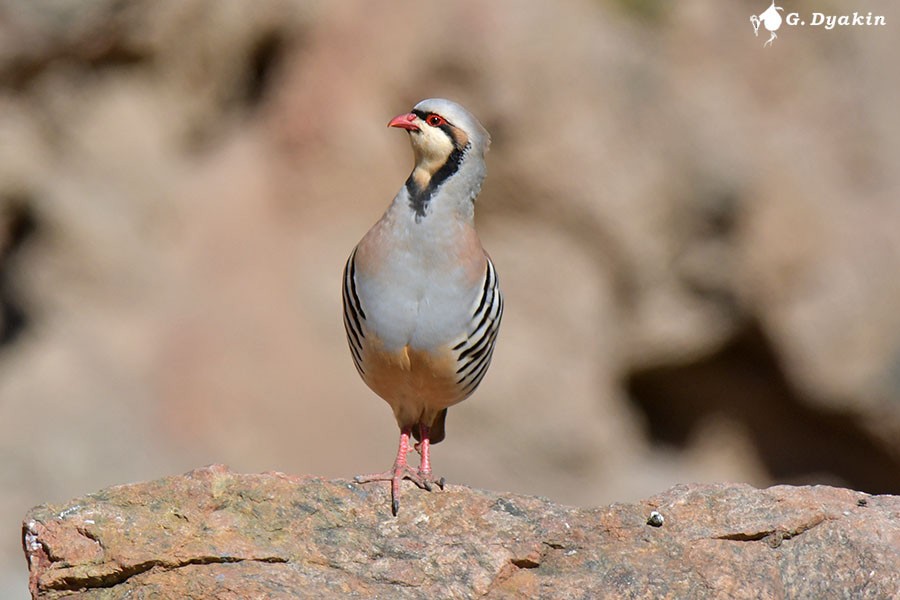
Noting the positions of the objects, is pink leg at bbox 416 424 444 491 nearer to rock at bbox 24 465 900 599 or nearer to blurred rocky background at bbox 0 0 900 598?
rock at bbox 24 465 900 599

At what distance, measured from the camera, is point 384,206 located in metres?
11.8

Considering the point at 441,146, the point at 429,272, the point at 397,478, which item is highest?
the point at 441,146

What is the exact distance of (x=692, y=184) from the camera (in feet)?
39.8

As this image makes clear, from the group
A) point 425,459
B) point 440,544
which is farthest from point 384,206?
point 440,544

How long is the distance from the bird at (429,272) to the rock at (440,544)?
2.07ft

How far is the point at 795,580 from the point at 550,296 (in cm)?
778

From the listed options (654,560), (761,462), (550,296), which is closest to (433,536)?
(654,560)

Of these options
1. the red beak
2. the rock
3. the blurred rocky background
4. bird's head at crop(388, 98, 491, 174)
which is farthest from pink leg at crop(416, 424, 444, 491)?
the blurred rocky background

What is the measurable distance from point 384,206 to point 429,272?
21.2 feet

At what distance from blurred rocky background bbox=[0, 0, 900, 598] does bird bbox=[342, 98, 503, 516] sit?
221 inches

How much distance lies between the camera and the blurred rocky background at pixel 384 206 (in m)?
11.1

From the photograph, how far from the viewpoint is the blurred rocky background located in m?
11.1

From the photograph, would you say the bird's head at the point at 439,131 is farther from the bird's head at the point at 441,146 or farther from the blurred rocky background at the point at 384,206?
the blurred rocky background at the point at 384,206

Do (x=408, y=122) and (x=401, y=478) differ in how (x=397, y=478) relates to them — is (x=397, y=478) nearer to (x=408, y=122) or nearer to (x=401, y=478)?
(x=401, y=478)
